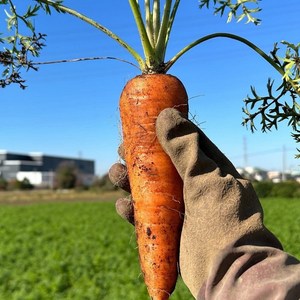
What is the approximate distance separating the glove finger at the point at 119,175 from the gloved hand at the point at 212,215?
54 cm

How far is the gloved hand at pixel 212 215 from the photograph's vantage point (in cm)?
186

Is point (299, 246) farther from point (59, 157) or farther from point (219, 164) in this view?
point (59, 157)

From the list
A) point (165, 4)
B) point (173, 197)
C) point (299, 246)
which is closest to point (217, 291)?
point (173, 197)

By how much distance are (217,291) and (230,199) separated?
0.36m

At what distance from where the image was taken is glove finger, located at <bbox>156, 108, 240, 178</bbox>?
2.07 meters

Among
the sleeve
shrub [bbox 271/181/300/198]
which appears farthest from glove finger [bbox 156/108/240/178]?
shrub [bbox 271/181/300/198]

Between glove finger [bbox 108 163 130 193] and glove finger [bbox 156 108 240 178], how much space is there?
0.52 metres

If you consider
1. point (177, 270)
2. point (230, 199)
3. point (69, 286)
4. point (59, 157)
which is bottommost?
point (69, 286)

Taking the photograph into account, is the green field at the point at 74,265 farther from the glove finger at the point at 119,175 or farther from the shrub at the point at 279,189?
the shrub at the point at 279,189

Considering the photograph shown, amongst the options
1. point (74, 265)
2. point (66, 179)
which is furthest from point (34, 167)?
point (74, 265)

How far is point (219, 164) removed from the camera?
2199 millimetres

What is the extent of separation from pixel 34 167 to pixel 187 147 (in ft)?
337

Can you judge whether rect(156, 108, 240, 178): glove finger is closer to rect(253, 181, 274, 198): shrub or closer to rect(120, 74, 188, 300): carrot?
rect(120, 74, 188, 300): carrot

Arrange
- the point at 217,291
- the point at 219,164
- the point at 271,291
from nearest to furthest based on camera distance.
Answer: the point at 271,291
the point at 217,291
the point at 219,164
